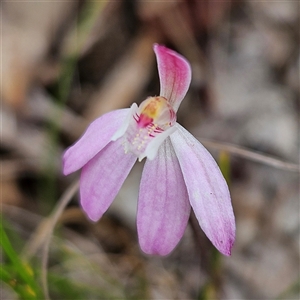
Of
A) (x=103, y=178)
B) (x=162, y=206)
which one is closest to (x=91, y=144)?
(x=103, y=178)

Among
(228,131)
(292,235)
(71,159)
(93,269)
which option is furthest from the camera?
(228,131)

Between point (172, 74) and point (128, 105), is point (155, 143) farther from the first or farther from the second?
point (128, 105)

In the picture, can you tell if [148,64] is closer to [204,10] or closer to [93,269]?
[204,10]

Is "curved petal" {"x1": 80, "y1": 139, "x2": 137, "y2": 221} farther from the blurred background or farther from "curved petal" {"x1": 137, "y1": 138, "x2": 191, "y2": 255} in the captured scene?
the blurred background

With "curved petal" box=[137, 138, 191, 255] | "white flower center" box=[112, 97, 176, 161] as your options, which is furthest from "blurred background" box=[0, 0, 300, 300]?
"white flower center" box=[112, 97, 176, 161]

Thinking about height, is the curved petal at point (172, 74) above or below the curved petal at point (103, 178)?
above

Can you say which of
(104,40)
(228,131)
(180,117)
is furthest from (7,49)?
(228,131)

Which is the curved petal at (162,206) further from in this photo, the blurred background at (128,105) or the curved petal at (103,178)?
the blurred background at (128,105)

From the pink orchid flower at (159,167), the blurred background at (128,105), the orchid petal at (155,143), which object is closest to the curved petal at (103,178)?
the pink orchid flower at (159,167)

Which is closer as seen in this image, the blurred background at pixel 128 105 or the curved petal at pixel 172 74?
Result: the curved petal at pixel 172 74
